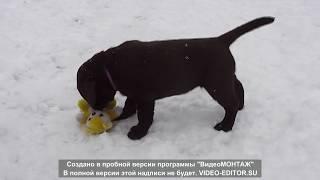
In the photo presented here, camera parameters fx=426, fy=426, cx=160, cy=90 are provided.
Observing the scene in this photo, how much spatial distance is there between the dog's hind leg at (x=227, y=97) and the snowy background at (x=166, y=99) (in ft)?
0.42

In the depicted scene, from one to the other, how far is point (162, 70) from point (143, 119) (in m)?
0.51

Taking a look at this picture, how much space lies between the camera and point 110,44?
18.6ft

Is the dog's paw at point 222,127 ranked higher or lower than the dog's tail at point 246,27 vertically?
lower

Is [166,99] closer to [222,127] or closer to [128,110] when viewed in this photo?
[128,110]

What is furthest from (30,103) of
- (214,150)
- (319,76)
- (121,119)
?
(319,76)

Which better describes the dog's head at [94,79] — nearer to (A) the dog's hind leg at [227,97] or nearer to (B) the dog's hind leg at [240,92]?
(A) the dog's hind leg at [227,97]

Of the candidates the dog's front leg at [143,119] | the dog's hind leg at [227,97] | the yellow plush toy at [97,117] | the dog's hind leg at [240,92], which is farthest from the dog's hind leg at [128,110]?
the dog's hind leg at [240,92]

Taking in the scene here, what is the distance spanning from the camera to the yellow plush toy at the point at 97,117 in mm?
3869

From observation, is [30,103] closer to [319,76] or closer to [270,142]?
[270,142]

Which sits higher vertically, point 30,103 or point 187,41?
point 187,41

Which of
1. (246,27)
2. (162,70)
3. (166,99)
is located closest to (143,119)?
(162,70)

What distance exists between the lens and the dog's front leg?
3.75 m

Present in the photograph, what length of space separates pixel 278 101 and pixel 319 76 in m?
0.79

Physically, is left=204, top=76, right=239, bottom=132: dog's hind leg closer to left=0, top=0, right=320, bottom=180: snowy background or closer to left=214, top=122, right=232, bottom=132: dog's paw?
left=214, top=122, right=232, bottom=132: dog's paw
